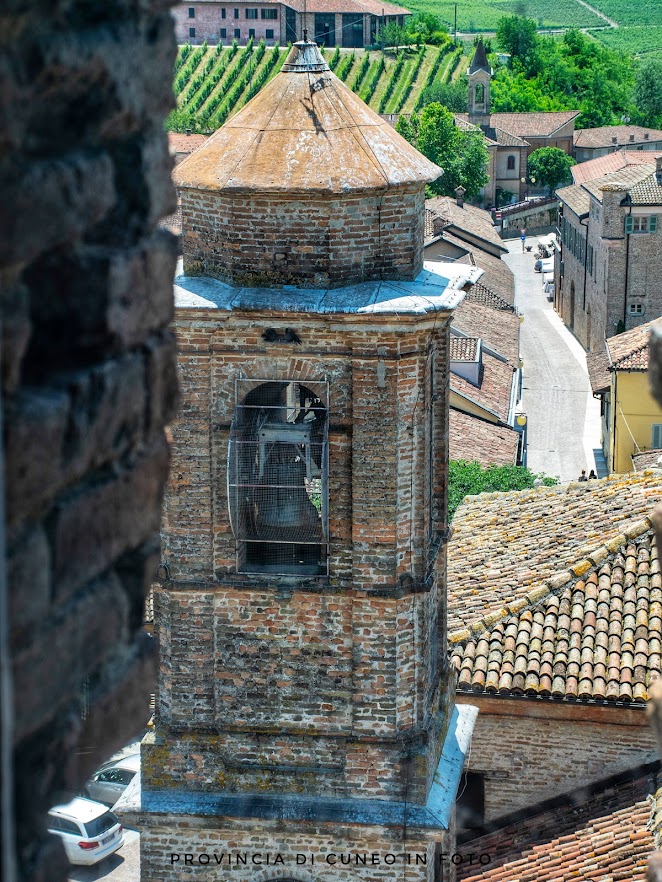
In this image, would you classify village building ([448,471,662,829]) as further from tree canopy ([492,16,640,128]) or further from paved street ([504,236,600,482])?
tree canopy ([492,16,640,128])

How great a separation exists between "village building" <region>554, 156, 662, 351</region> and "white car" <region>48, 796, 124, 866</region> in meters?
30.4

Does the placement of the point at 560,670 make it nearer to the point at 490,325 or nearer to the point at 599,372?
the point at 599,372

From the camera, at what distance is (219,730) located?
38.0 ft

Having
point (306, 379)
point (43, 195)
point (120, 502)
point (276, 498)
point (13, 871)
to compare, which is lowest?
point (276, 498)

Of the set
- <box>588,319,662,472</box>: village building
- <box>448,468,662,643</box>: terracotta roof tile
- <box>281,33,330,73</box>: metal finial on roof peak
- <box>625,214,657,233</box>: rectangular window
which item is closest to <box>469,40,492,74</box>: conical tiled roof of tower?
<box>625,214,657,233</box>: rectangular window

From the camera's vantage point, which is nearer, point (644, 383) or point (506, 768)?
point (506, 768)

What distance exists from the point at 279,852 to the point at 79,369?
330 inches

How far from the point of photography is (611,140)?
305ft

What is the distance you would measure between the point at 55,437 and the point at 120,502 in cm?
48

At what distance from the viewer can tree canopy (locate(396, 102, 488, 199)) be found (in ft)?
260

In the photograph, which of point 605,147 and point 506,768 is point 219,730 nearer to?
point 506,768

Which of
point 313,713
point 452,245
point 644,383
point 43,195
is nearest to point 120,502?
point 43,195

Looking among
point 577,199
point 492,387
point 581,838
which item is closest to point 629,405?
point 492,387

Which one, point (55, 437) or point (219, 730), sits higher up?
point (55, 437)
